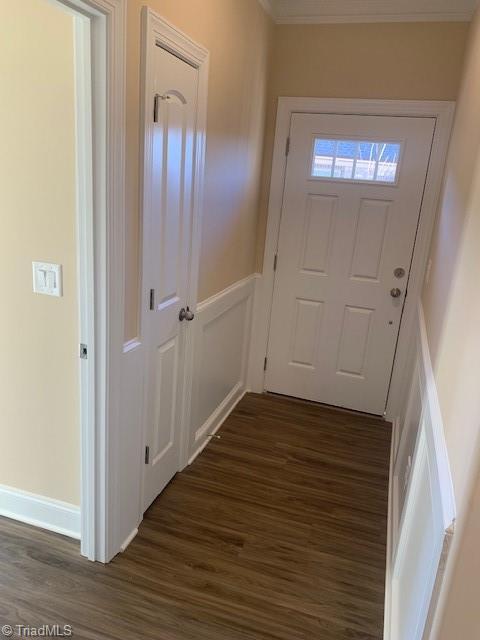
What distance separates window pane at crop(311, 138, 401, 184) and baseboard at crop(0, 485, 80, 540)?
2545mm

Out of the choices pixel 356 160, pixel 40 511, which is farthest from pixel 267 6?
pixel 40 511

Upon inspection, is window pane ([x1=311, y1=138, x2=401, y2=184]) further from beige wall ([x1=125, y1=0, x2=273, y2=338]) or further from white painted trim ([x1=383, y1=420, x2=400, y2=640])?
white painted trim ([x1=383, y1=420, x2=400, y2=640])

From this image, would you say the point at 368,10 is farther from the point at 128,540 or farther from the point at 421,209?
the point at 128,540

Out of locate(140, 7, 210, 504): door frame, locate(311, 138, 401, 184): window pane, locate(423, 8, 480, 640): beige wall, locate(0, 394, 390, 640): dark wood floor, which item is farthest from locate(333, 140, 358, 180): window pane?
locate(0, 394, 390, 640): dark wood floor

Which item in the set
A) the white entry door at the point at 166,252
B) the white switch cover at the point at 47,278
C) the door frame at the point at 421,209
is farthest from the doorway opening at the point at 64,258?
the door frame at the point at 421,209

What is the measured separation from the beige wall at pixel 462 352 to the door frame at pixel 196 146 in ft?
3.77

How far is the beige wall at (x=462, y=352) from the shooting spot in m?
0.98

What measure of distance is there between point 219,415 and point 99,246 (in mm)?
1828

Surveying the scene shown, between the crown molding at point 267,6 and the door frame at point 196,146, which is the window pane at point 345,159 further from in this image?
the door frame at point 196,146

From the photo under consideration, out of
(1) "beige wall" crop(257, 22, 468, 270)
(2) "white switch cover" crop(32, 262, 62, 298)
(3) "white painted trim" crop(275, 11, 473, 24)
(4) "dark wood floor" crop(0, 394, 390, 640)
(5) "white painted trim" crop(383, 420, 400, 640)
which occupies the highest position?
(3) "white painted trim" crop(275, 11, 473, 24)

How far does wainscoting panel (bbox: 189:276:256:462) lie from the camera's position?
2611mm

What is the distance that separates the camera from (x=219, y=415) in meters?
3.12

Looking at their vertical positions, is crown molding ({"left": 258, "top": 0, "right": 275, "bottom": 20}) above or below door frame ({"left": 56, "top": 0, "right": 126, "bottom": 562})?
above

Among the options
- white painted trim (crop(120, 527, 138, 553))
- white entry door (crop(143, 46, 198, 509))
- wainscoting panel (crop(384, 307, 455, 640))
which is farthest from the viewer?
white painted trim (crop(120, 527, 138, 553))
